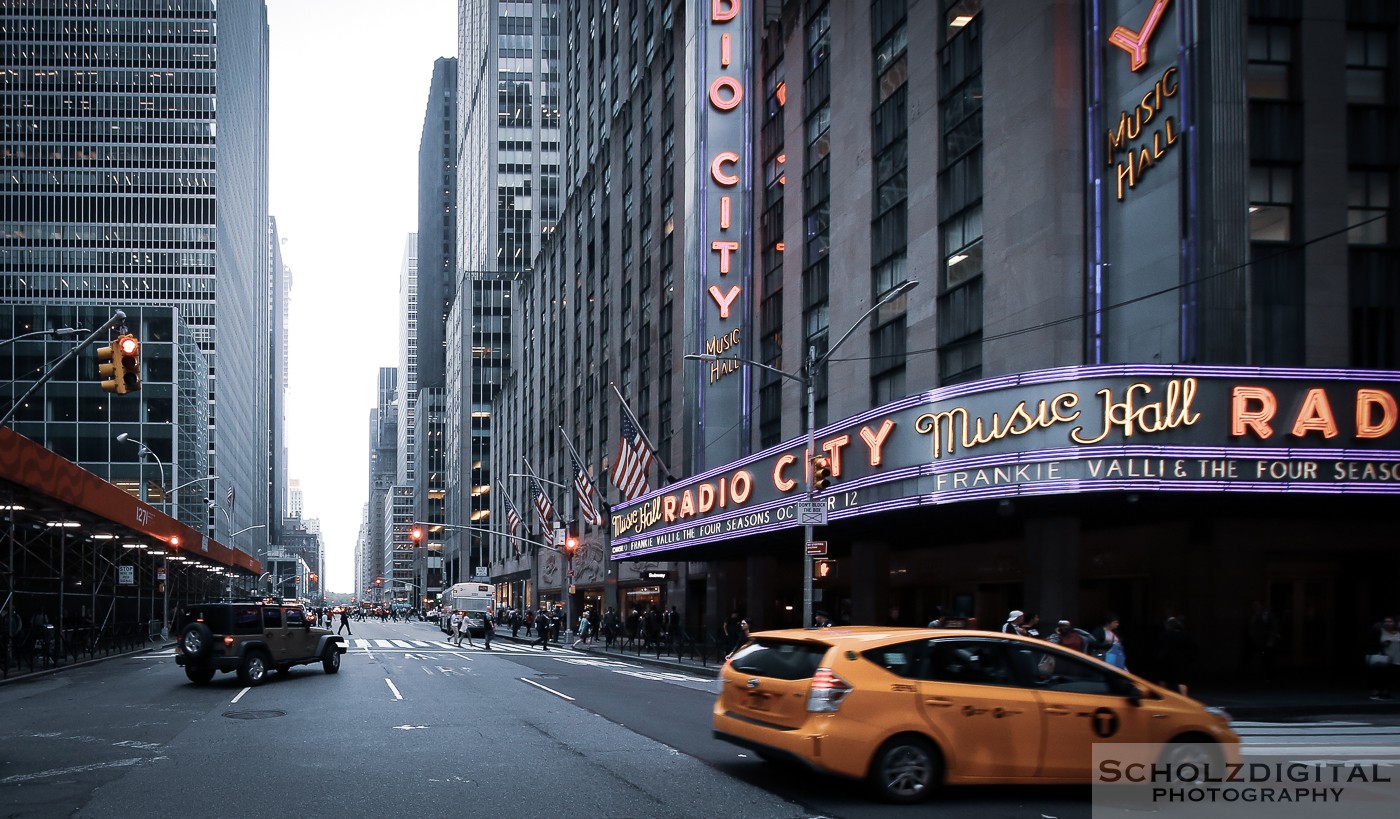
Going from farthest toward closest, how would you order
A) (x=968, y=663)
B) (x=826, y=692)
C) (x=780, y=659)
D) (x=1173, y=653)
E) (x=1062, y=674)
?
(x=1173, y=653), (x=780, y=659), (x=1062, y=674), (x=968, y=663), (x=826, y=692)

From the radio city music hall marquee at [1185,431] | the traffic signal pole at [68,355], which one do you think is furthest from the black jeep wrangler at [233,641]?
the radio city music hall marquee at [1185,431]

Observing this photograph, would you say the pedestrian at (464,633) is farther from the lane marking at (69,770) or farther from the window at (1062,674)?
the window at (1062,674)

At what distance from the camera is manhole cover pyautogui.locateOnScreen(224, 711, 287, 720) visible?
1878 cm

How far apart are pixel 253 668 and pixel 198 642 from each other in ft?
4.39

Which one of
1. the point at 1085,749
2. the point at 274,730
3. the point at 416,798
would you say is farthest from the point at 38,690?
the point at 1085,749

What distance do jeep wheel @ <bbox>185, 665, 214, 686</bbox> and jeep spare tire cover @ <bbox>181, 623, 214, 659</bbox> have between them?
0.45 metres

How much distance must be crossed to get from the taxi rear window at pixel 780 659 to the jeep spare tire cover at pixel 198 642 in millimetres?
17784

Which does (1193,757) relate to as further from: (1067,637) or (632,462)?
(632,462)

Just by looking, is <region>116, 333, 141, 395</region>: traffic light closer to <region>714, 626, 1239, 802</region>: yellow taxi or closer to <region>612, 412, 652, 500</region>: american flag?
<region>714, 626, 1239, 802</region>: yellow taxi

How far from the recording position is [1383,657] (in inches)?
851

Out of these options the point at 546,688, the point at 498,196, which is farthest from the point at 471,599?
the point at 498,196

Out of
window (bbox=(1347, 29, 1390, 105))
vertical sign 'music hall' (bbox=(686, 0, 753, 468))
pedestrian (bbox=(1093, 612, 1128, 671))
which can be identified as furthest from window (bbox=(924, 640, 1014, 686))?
vertical sign 'music hall' (bbox=(686, 0, 753, 468))

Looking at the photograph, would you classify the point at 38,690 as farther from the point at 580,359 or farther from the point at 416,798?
the point at 580,359

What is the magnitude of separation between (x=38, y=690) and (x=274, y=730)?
514 inches
